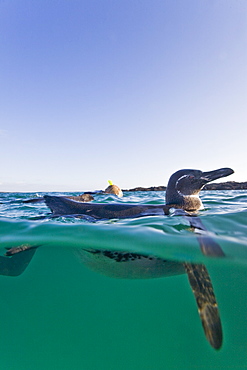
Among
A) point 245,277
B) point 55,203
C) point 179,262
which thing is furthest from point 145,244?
→ point 55,203

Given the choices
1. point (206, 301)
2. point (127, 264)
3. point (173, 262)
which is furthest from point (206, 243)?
point (127, 264)

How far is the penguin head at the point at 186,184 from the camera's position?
189 inches

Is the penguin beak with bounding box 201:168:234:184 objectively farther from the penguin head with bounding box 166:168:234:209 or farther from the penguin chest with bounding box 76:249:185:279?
the penguin chest with bounding box 76:249:185:279

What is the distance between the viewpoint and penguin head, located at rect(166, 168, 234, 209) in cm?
481

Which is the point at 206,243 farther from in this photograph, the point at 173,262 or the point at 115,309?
the point at 115,309

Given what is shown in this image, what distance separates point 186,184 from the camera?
492 cm

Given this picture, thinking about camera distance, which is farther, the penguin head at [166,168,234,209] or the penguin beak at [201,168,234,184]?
the penguin head at [166,168,234,209]

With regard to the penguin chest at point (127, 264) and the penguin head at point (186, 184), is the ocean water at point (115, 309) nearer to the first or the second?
the penguin chest at point (127, 264)

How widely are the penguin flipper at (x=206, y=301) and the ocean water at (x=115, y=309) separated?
59mm

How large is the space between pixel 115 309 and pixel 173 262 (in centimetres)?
87

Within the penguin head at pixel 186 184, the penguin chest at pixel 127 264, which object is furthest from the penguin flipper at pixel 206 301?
the penguin head at pixel 186 184

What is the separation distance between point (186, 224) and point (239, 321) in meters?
1.59

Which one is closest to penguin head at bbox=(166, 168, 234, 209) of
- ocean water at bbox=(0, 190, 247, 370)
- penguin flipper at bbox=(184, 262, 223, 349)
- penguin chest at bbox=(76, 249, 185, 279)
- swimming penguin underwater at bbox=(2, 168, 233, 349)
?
swimming penguin underwater at bbox=(2, 168, 233, 349)

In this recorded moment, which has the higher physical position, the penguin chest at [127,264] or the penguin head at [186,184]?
the penguin head at [186,184]
